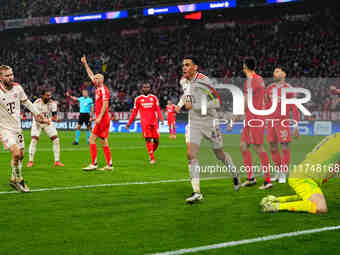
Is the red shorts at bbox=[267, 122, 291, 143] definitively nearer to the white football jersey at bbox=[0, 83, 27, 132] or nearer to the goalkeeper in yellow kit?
the goalkeeper in yellow kit

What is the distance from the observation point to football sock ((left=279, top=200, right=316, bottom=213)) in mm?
7023

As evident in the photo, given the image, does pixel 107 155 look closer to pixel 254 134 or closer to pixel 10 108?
pixel 10 108

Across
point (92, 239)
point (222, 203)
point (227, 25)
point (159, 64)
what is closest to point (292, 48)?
point (227, 25)

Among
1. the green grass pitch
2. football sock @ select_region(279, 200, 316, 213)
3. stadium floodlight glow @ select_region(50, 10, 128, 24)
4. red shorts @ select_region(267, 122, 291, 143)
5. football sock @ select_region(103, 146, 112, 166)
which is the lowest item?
the green grass pitch

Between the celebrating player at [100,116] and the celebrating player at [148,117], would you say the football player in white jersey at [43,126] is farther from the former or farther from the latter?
the celebrating player at [148,117]

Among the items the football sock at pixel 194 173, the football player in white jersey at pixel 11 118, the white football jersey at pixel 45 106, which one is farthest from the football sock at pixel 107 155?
the football sock at pixel 194 173

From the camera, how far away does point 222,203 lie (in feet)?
26.6

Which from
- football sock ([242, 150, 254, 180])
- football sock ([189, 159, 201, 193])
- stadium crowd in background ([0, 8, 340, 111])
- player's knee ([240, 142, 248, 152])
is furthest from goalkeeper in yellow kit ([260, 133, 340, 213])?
stadium crowd in background ([0, 8, 340, 111])

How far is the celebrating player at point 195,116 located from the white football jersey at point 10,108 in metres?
2.90

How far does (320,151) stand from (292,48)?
100ft

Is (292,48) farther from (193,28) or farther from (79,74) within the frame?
(79,74)

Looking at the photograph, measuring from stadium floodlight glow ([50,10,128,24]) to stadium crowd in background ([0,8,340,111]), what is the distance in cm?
320

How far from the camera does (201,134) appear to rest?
8.36 m

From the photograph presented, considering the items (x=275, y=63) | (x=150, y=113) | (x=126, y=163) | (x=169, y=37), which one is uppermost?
(x=169, y=37)
